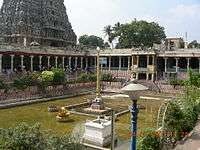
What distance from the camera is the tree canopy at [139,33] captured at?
80500 millimetres

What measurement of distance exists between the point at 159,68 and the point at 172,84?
1807cm

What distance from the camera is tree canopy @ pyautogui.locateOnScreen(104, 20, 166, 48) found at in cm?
8050

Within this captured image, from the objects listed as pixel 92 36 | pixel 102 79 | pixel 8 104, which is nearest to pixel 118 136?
pixel 8 104

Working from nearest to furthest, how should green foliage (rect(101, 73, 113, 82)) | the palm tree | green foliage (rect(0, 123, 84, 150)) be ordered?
green foliage (rect(0, 123, 84, 150))
green foliage (rect(101, 73, 113, 82))
the palm tree

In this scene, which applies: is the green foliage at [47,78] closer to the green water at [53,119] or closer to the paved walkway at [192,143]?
the green water at [53,119]

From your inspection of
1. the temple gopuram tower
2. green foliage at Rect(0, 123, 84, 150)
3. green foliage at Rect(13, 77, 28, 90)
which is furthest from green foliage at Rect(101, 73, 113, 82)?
green foliage at Rect(0, 123, 84, 150)

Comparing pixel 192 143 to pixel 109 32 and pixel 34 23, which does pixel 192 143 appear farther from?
pixel 109 32

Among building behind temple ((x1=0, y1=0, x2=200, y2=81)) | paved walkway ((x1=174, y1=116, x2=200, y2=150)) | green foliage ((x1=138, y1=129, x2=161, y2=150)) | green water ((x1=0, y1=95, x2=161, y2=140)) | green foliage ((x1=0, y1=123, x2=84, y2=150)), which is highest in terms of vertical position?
building behind temple ((x1=0, y1=0, x2=200, y2=81))

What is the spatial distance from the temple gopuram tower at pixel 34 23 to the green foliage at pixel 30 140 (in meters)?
53.6

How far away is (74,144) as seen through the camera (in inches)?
417

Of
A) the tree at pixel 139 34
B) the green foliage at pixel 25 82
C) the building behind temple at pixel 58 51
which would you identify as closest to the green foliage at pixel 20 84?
the green foliage at pixel 25 82

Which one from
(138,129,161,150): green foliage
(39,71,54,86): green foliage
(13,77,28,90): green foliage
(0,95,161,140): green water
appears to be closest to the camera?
(138,129,161,150): green foliage

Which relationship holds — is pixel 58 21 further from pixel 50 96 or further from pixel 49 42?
pixel 50 96

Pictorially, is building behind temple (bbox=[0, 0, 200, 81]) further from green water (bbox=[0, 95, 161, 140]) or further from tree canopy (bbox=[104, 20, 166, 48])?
green water (bbox=[0, 95, 161, 140])
